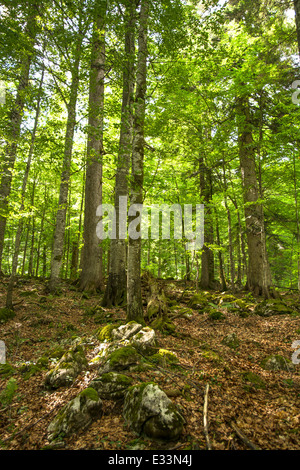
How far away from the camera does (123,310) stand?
737 cm

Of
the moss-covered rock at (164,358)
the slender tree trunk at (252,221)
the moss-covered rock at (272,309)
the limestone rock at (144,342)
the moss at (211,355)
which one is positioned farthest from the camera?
the slender tree trunk at (252,221)

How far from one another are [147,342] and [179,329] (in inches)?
70.9

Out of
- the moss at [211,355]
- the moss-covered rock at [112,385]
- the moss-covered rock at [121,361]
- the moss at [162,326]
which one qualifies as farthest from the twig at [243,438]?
the moss at [162,326]

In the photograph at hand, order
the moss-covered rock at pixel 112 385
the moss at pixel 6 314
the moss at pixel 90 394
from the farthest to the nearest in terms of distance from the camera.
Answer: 1. the moss at pixel 6 314
2. the moss-covered rock at pixel 112 385
3. the moss at pixel 90 394

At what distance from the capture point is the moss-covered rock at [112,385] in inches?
131

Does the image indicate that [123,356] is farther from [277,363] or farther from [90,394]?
[277,363]

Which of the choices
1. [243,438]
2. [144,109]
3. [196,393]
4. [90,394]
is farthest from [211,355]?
[144,109]

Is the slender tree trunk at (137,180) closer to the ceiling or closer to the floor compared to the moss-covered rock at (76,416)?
closer to the ceiling

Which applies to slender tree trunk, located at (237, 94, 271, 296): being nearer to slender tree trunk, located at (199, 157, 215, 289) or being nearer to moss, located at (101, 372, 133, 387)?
slender tree trunk, located at (199, 157, 215, 289)

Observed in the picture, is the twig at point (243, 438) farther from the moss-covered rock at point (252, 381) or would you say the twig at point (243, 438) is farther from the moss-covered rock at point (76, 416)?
the moss-covered rock at point (76, 416)

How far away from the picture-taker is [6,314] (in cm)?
678

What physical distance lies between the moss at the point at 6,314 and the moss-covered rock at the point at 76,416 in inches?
182

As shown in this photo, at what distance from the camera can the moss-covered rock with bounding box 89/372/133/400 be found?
3.32 metres
